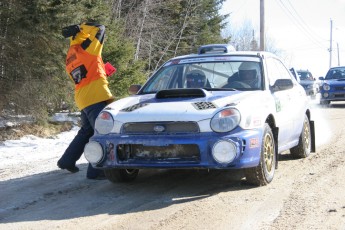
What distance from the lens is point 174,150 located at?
5.20m

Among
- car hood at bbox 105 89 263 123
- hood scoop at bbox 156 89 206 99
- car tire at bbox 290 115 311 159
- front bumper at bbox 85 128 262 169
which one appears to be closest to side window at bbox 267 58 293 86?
car hood at bbox 105 89 263 123

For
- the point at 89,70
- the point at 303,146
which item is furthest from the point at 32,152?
the point at 303,146

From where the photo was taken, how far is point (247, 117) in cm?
524

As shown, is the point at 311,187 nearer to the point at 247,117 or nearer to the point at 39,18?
the point at 247,117

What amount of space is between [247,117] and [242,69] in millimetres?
1309

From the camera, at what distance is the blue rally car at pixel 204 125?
507cm

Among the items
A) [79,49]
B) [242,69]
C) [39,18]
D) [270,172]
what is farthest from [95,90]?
[39,18]

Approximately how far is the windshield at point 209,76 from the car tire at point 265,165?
0.71m

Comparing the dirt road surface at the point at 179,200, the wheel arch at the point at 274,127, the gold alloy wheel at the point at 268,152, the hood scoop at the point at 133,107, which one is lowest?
the dirt road surface at the point at 179,200

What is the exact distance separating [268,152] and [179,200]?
131 centimetres

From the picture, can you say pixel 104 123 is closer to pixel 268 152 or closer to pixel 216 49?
pixel 268 152

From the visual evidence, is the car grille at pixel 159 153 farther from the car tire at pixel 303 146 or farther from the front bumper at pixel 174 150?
the car tire at pixel 303 146

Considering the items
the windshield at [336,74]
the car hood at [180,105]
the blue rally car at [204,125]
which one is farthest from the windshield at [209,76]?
the windshield at [336,74]

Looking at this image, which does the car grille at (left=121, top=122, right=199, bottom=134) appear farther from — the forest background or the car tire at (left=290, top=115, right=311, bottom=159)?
the forest background
